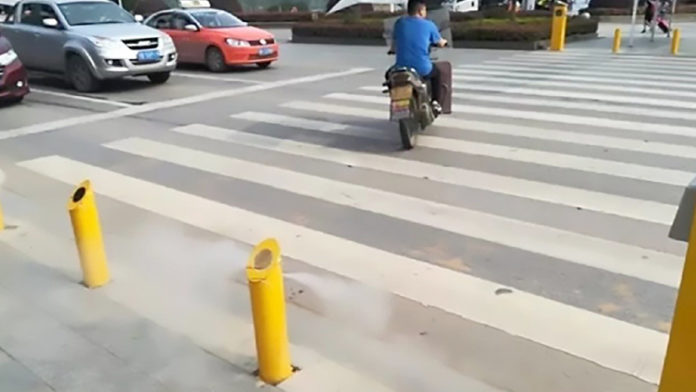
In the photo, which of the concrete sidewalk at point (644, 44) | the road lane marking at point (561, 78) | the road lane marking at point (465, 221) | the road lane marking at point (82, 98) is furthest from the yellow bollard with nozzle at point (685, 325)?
the concrete sidewalk at point (644, 44)

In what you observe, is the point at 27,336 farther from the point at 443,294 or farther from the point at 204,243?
the point at 443,294

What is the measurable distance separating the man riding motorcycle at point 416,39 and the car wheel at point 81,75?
22.7 feet

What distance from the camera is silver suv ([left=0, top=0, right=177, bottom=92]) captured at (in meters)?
11.5

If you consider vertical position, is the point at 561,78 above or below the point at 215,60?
below

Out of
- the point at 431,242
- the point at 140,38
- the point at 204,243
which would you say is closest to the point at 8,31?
the point at 140,38

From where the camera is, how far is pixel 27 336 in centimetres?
361

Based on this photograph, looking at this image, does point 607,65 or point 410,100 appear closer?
point 410,100

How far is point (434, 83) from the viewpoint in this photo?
8016 mm

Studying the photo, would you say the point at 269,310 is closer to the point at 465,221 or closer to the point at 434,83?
the point at 465,221

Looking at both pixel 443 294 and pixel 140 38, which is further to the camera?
pixel 140 38

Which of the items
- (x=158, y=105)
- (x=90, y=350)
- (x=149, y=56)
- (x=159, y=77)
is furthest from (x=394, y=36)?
(x=159, y=77)

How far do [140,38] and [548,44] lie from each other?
12224 mm

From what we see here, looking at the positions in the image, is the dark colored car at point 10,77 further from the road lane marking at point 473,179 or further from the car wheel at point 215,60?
the car wheel at point 215,60

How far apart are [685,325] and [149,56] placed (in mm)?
11437
